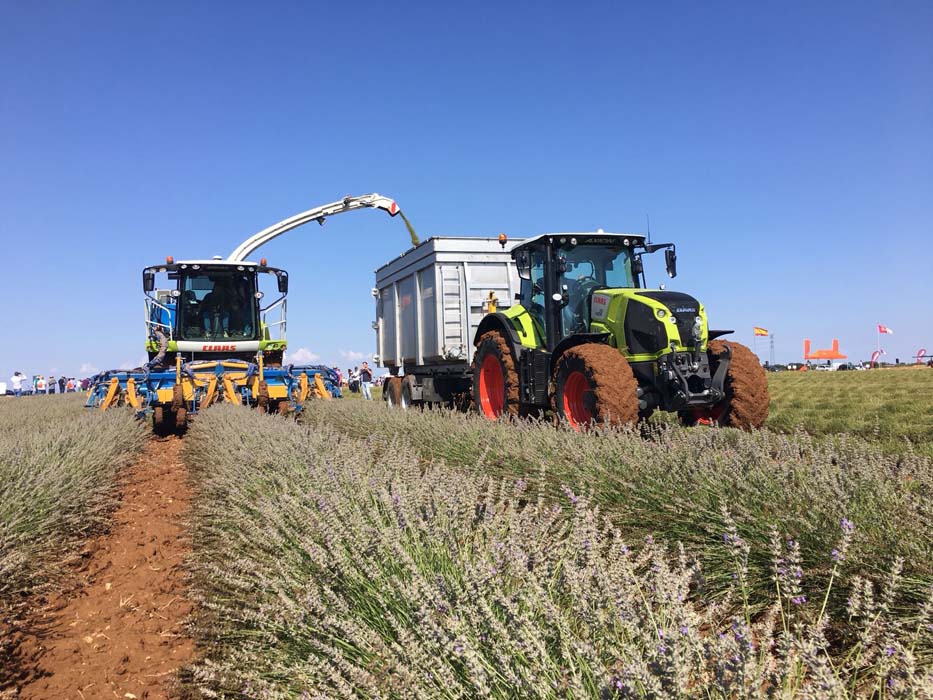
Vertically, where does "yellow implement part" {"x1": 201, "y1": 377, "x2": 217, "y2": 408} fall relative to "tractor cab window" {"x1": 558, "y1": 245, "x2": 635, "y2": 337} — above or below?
below

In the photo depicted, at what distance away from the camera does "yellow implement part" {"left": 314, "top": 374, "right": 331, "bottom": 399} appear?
13.2m

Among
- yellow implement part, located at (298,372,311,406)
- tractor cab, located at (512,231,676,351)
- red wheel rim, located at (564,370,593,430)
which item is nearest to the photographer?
red wheel rim, located at (564,370,593,430)

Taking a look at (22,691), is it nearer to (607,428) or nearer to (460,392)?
(607,428)

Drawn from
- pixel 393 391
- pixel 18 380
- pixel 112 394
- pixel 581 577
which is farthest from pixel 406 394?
pixel 18 380

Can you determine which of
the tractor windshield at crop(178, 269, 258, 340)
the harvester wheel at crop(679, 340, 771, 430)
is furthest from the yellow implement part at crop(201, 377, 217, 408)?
the harvester wheel at crop(679, 340, 771, 430)

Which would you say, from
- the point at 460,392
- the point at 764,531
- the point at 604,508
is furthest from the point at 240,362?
the point at 764,531

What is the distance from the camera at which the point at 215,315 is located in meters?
13.6

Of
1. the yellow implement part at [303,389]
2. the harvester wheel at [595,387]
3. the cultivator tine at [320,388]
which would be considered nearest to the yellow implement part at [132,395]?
the yellow implement part at [303,389]

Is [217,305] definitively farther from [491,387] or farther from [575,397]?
[575,397]

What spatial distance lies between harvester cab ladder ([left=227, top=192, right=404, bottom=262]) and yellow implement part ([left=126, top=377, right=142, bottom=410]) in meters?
7.94

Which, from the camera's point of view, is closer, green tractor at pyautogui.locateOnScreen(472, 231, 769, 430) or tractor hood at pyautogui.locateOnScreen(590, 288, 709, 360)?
green tractor at pyautogui.locateOnScreen(472, 231, 769, 430)

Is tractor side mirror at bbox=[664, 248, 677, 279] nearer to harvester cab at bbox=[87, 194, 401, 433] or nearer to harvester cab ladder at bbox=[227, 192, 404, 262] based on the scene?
harvester cab at bbox=[87, 194, 401, 433]

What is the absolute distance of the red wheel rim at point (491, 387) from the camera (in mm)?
9375

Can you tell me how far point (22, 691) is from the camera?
10.1 feet
